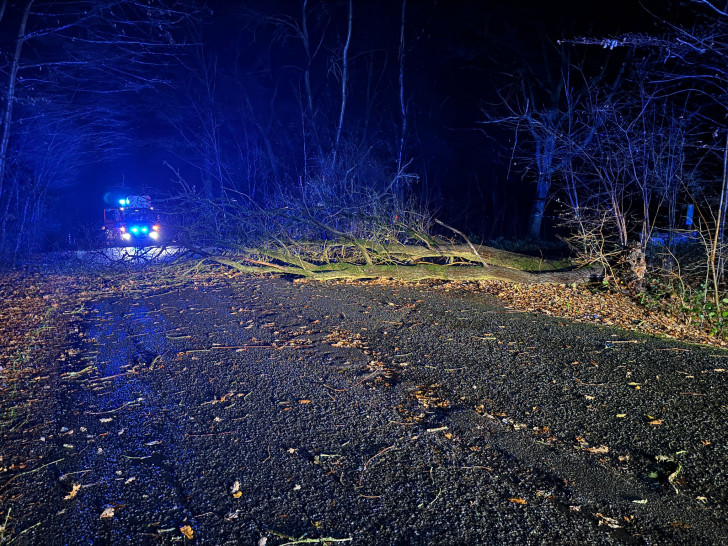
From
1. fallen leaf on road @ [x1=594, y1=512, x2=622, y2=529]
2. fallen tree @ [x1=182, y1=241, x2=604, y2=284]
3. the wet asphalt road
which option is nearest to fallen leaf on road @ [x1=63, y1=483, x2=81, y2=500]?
the wet asphalt road

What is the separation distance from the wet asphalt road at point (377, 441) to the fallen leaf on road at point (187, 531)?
0.08ft

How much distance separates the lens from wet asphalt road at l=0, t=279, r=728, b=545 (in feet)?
9.26

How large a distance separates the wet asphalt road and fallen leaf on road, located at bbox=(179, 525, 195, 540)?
0.02m

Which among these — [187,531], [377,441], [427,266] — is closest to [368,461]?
[377,441]

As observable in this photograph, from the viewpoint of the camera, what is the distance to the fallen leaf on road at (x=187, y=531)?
2.76 metres

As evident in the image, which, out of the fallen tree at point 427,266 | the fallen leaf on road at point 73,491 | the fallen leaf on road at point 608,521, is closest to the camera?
the fallen leaf on road at point 608,521

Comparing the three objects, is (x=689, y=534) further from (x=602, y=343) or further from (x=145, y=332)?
(x=145, y=332)

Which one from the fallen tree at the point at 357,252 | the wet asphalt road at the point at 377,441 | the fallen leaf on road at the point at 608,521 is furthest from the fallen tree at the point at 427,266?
the fallen leaf on road at the point at 608,521

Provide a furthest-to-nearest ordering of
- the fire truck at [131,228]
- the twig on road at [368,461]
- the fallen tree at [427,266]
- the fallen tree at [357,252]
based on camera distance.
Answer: the fire truck at [131,228] < the fallen tree at [357,252] < the fallen tree at [427,266] < the twig on road at [368,461]

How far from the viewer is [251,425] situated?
161 inches

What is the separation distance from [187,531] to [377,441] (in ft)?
5.02

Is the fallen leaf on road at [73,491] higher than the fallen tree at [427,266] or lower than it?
higher

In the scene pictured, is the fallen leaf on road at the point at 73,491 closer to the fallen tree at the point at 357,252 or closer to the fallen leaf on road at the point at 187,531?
the fallen leaf on road at the point at 187,531

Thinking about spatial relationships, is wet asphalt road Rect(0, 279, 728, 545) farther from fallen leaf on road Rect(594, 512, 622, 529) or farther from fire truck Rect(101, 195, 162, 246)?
fire truck Rect(101, 195, 162, 246)
